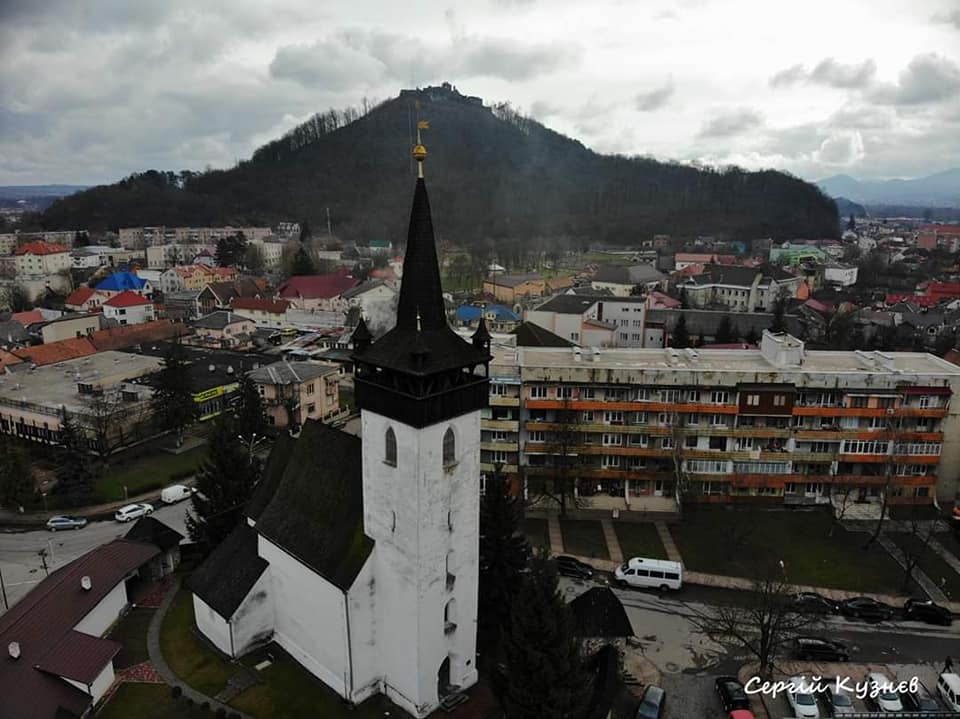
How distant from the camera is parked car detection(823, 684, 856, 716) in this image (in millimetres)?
25203

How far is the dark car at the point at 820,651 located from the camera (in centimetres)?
2866

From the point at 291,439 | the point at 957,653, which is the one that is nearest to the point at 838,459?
the point at 957,653

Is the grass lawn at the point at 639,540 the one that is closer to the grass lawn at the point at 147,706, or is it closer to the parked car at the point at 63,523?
the grass lawn at the point at 147,706

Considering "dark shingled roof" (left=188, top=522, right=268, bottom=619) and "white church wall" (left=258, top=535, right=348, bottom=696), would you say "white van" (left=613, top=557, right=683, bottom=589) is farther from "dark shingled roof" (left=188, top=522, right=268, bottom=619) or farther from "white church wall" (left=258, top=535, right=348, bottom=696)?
"dark shingled roof" (left=188, top=522, right=268, bottom=619)

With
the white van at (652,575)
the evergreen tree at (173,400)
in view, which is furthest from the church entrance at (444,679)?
the evergreen tree at (173,400)

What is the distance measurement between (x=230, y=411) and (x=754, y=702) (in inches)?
1672

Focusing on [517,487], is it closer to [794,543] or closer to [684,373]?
[684,373]

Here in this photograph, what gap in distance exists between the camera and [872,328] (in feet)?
284

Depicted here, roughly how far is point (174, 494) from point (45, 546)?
763 centimetres

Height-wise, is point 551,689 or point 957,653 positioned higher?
point 551,689

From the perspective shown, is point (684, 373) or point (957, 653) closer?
point (957, 653)

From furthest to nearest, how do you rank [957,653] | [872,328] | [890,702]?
[872,328], [957,653], [890,702]

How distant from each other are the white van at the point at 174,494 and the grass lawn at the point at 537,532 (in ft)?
73.2

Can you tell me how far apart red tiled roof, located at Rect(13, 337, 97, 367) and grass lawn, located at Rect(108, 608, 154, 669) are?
43667 mm
